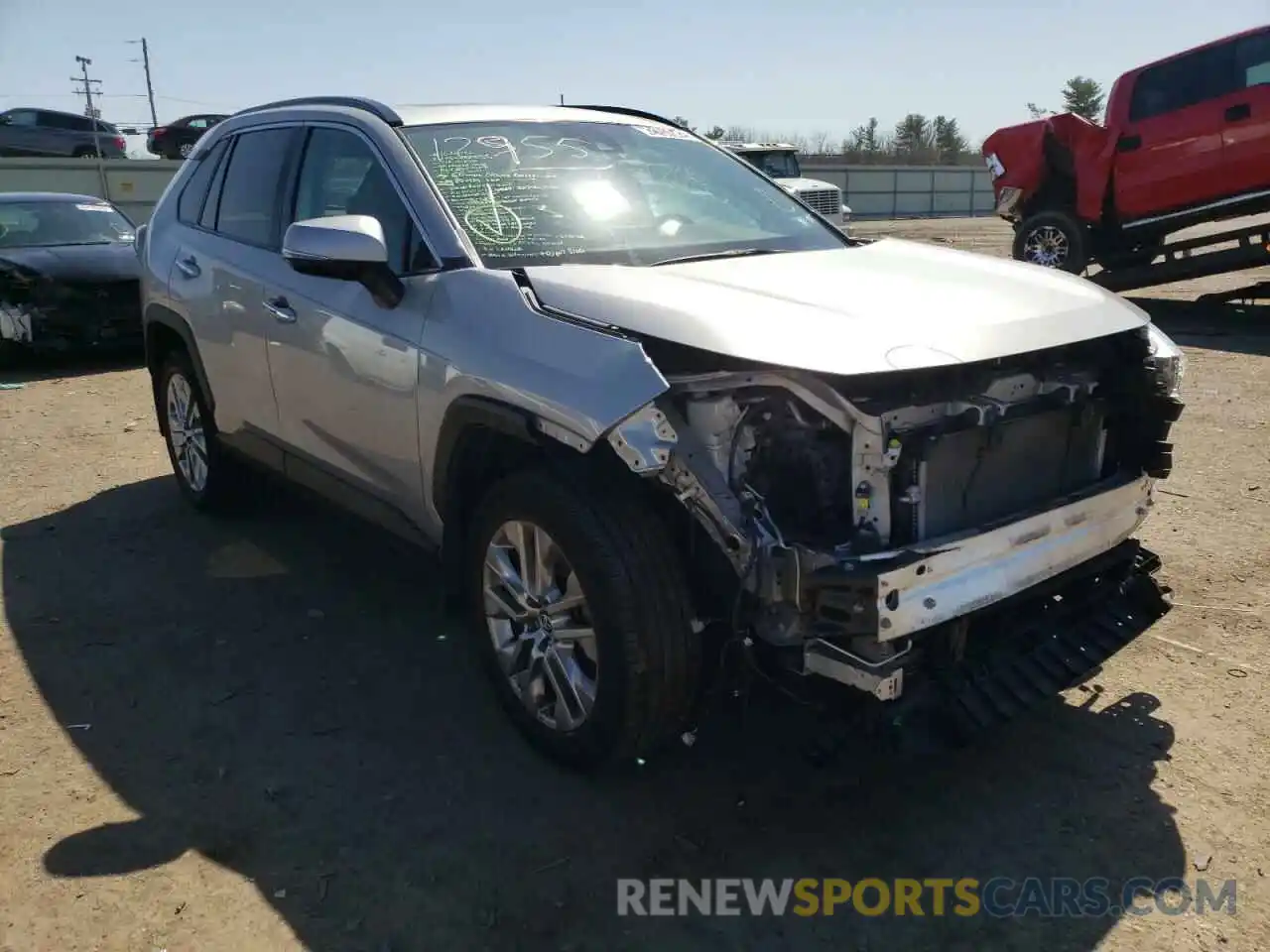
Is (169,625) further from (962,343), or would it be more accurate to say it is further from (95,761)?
(962,343)

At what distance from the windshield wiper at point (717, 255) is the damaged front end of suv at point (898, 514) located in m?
0.76

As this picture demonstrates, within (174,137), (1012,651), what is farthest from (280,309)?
(174,137)

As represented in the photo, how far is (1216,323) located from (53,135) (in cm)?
2739

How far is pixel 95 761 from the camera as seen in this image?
129 inches

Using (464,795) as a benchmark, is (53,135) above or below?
above

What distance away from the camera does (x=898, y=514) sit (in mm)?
2607

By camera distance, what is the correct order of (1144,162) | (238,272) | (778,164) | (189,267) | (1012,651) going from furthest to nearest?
(778,164)
(1144,162)
(189,267)
(238,272)
(1012,651)

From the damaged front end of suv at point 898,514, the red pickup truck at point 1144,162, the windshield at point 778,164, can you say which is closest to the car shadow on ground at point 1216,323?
the red pickup truck at point 1144,162

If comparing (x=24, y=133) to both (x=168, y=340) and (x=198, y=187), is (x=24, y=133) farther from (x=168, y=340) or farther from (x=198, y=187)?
(x=198, y=187)

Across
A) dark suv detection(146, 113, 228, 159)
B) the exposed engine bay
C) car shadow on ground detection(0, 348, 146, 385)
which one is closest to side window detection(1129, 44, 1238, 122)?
the exposed engine bay

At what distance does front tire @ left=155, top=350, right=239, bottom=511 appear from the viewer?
517 centimetres

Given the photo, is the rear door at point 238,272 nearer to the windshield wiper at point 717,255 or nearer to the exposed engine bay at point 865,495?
the windshield wiper at point 717,255

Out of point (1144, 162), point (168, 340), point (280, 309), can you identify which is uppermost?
point (1144, 162)

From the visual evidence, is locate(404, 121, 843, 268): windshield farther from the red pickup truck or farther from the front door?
the red pickup truck
